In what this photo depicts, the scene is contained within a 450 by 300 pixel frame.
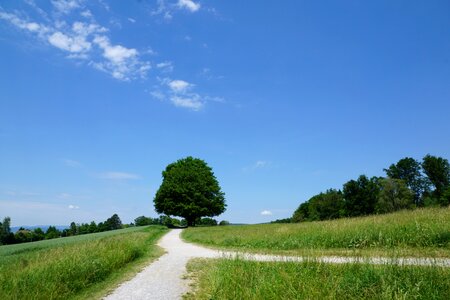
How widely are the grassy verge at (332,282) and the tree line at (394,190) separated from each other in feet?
238

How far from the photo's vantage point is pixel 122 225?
152 meters

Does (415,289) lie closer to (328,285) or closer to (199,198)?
(328,285)

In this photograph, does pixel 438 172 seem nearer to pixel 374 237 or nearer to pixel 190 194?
pixel 190 194

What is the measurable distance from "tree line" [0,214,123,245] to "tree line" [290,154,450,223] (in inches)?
3092

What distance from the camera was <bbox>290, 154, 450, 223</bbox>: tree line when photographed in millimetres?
71875

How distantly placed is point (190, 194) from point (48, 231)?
231ft

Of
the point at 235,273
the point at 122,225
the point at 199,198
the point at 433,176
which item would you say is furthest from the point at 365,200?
the point at 122,225

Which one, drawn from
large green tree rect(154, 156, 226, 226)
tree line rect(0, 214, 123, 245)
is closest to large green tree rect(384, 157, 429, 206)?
large green tree rect(154, 156, 226, 226)

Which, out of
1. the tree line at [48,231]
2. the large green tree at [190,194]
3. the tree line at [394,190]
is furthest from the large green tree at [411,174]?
the tree line at [48,231]

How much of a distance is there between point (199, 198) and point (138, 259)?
144 ft

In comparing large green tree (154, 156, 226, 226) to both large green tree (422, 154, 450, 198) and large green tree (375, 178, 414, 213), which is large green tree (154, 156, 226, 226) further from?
large green tree (422, 154, 450, 198)

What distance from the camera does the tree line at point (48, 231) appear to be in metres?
82.6

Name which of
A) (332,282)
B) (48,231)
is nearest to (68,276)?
(332,282)

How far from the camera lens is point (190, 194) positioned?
2368 inches
